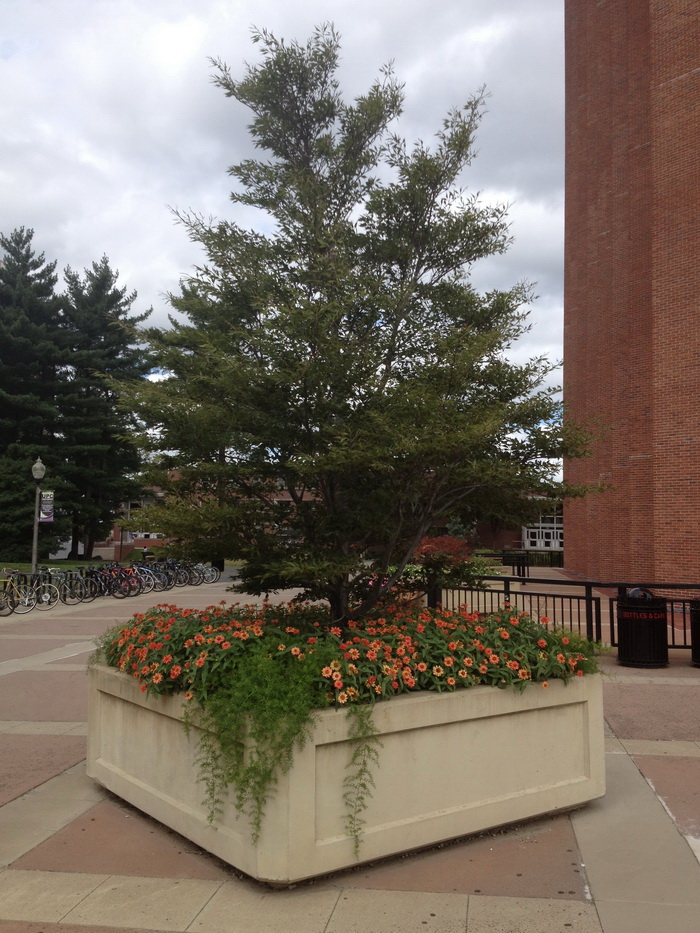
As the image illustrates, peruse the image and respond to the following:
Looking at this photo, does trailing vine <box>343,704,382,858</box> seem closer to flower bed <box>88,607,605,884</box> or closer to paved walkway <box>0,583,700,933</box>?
flower bed <box>88,607,605,884</box>

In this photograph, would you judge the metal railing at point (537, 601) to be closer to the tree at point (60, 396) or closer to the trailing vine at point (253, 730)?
the trailing vine at point (253, 730)

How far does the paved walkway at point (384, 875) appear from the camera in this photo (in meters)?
3.52

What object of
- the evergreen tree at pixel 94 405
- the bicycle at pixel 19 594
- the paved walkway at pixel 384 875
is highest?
the evergreen tree at pixel 94 405

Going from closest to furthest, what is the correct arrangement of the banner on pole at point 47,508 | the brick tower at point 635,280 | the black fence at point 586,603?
the black fence at point 586,603 → the brick tower at point 635,280 → the banner on pole at point 47,508

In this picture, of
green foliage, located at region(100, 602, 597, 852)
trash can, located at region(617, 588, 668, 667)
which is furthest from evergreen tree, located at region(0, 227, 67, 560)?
green foliage, located at region(100, 602, 597, 852)

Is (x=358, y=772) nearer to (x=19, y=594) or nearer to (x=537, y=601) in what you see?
(x=537, y=601)

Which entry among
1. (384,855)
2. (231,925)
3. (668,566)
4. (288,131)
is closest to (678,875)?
(384,855)

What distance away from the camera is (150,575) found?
24.8 meters

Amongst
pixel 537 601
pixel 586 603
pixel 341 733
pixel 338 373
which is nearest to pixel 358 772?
pixel 341 733

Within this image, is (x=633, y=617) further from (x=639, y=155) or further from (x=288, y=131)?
(x=639, y=155)

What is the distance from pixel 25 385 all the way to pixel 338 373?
35.7 metres

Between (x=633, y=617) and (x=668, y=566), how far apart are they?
8.18 metres

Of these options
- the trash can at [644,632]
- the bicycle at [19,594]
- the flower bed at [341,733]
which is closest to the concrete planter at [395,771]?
the flower bed at [341,733]

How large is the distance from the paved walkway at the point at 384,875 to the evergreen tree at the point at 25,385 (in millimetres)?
29551
